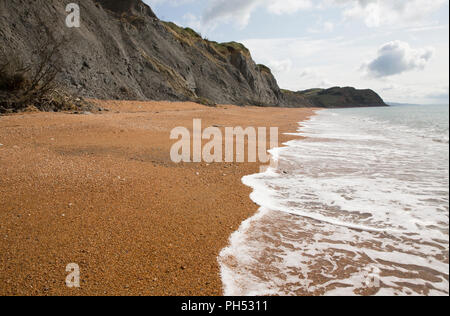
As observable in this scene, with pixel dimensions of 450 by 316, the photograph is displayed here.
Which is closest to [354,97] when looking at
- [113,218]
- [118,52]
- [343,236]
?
[118,52]

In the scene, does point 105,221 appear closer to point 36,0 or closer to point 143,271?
point 143,271

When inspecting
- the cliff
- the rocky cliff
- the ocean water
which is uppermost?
the cliff

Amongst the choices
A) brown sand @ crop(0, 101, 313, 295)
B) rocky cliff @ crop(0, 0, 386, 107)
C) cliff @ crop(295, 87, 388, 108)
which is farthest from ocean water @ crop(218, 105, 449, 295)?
cliff @ crop(295, 87, 388, 108)

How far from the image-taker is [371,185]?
205 inches

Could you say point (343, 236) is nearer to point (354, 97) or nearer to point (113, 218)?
point (113, 218)

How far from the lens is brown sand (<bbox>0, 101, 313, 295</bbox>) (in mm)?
2281

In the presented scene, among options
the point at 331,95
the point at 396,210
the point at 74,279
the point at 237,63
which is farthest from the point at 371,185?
the point at 331,95

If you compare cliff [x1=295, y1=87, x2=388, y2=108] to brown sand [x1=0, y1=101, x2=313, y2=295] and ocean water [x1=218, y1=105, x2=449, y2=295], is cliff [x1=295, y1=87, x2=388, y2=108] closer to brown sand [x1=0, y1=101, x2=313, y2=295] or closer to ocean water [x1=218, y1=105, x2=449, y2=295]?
ocean water [x1=218, y1=105, x2=449, y2=295]

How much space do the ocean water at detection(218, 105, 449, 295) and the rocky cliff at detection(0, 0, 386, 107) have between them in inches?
595

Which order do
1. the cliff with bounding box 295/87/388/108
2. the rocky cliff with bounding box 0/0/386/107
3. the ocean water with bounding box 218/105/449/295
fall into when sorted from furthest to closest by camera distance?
the cliff with bounding box 295/87/388/108
the rocky cliff with bounding box 0/0/386/107
the ocean water with bounding box 218/105/449/295

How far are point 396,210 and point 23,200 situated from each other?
539cm

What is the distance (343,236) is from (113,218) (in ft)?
9.56

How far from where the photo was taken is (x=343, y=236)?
3.28 meters

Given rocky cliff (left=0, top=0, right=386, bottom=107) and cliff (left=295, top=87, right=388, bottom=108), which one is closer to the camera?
rocky cliff (left=0, top=0, right=386, bottom=107)
